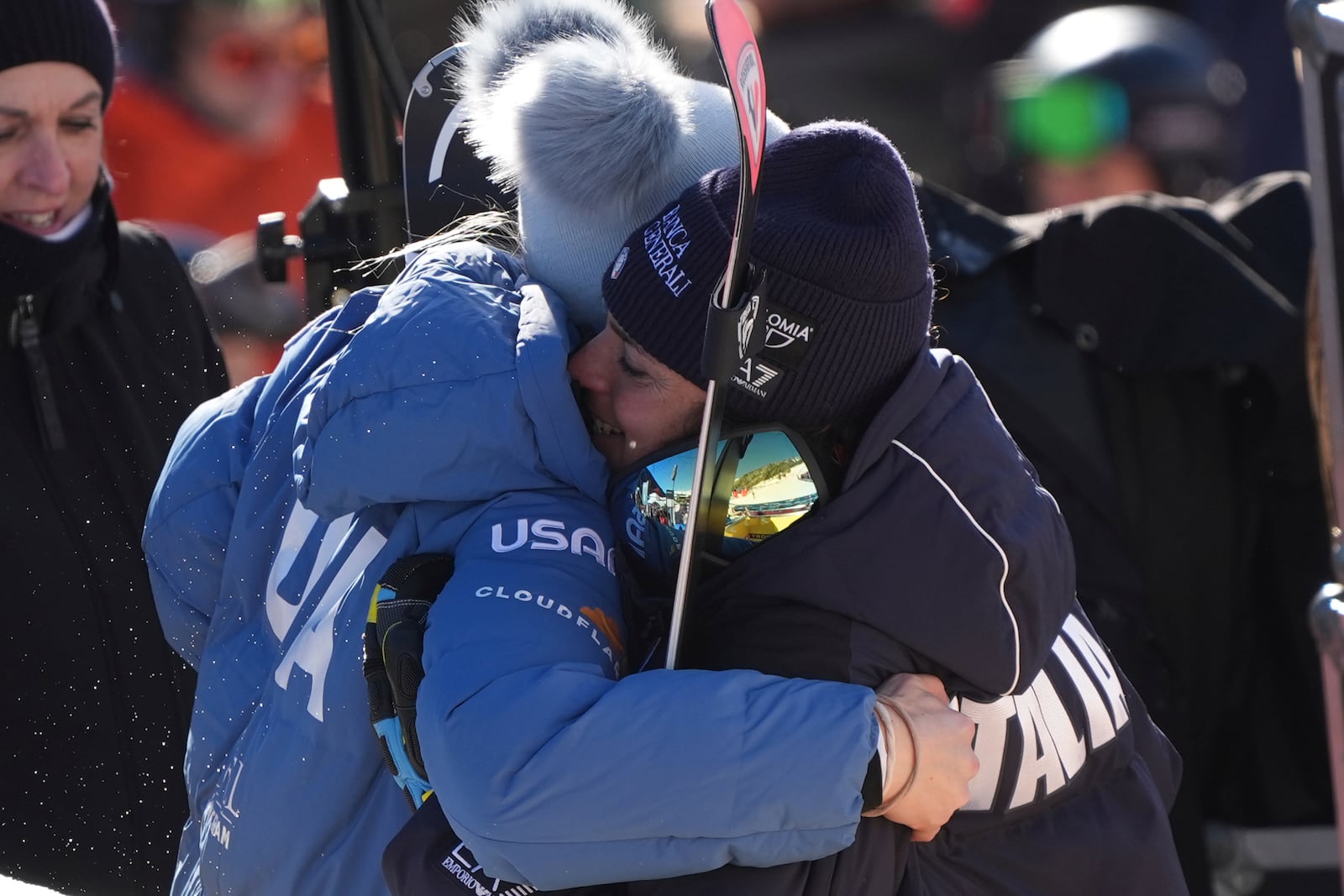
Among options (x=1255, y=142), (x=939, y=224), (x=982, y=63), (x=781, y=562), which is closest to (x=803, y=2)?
(x=982, y=63)

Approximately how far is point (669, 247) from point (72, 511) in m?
1.45

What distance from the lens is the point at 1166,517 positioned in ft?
8.62

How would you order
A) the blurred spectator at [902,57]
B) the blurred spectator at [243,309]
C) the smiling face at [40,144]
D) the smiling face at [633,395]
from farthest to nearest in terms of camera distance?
the blurred spectator at [902,57] < the blurred spectator at [243,309] < the smiling face at [40,144] < the smiling face at [633,395]

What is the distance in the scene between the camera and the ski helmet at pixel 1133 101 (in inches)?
162

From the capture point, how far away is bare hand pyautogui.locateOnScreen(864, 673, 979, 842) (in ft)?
4.67

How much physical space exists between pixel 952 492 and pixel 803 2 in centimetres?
683

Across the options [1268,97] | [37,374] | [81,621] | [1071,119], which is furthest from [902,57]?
[81,621]

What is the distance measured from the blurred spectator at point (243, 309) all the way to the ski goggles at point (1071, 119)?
2.26 m

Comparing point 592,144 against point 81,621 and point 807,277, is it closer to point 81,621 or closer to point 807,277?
point 807,277

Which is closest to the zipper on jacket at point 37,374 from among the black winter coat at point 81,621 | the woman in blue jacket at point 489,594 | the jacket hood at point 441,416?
the black winter coat at point 81,621

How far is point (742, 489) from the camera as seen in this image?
1.54 metres

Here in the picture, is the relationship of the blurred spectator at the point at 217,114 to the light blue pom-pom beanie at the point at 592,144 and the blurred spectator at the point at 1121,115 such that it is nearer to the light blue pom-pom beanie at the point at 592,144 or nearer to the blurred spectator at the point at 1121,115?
the blurred spectator at the point at 1121,115

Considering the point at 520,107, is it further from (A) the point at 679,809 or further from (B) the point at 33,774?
(B) the point at 33,774

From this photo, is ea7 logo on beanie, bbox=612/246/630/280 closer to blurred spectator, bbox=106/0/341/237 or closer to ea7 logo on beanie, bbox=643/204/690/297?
ea7 logo on beanie, bbox=643/204/690/297
